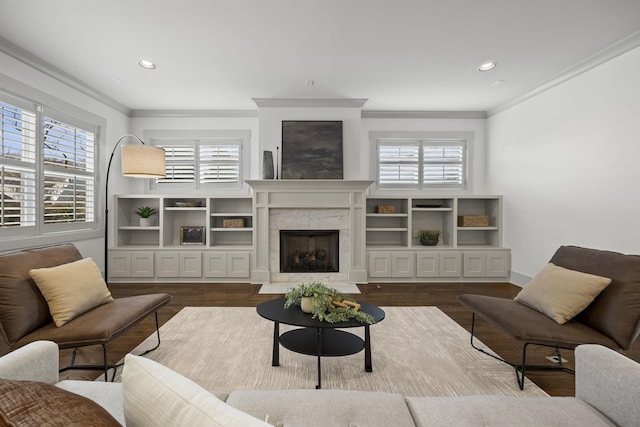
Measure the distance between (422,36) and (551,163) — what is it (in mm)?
2500

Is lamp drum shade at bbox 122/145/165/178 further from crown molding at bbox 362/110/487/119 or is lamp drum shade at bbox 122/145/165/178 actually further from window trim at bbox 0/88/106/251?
crown molding at bbox 362/110/487/119

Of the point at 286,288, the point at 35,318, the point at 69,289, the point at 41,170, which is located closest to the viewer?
the point at 35,318

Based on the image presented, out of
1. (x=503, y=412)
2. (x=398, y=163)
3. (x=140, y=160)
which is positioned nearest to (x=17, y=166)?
(x=140, y=160)

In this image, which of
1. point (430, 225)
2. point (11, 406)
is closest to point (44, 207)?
point (11, 406)

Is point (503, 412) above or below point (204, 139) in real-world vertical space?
below

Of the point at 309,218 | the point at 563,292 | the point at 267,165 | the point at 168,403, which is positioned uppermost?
the point at 267,165

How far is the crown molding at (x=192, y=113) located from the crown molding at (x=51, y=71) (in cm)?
45

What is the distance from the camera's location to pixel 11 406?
611 millimetres

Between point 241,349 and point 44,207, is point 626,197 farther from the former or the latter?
point 44,207

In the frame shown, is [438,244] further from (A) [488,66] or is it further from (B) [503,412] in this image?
(B) [503,412]

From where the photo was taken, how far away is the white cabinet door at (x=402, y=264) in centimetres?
534

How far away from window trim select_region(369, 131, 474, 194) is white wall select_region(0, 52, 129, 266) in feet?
13.3

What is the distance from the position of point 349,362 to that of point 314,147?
345 cm

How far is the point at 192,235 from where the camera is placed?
5.59 metres
